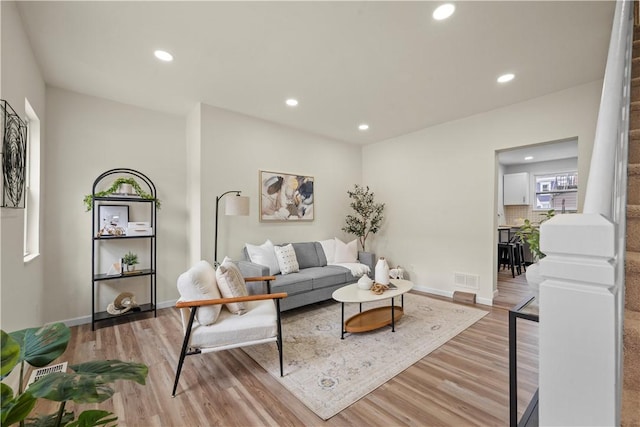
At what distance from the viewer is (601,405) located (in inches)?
23.5

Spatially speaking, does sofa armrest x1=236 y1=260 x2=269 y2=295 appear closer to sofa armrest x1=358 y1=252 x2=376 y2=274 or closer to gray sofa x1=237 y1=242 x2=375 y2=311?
gray sofa x1=237 y1=242 x2=375 y2=311

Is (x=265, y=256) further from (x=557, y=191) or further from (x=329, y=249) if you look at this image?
(x=557, y=191)

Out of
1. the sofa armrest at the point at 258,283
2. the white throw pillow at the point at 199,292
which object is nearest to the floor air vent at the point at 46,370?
the white throw pillow at the point at 199,292

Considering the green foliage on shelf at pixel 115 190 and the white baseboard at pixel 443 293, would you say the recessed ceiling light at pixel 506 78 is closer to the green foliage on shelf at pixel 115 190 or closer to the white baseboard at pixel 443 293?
the white baseboard at pixel 443 293

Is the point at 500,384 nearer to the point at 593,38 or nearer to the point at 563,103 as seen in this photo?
the point at 593,38

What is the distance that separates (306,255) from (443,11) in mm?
3354

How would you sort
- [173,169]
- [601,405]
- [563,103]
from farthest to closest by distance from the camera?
[173,169], [563,103], [601,405]

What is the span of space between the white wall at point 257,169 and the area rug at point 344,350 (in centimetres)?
135

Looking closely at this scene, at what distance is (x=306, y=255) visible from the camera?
4.34 metres

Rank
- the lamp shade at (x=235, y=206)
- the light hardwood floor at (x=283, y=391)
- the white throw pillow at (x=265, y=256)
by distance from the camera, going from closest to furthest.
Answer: the light hardwood floor at (x=283, y=391) → the lamp shade at (x=235, y=206) → the white throw pillow at (x=265, y=256)

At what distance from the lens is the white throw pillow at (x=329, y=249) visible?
A: 4621mm

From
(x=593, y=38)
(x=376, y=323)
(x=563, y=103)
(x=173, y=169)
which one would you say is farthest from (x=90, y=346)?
(x=563, y=103)

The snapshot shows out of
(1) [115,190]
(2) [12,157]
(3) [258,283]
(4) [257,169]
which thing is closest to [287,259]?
(3) [258,283]

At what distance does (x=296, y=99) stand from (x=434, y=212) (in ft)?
9.31
